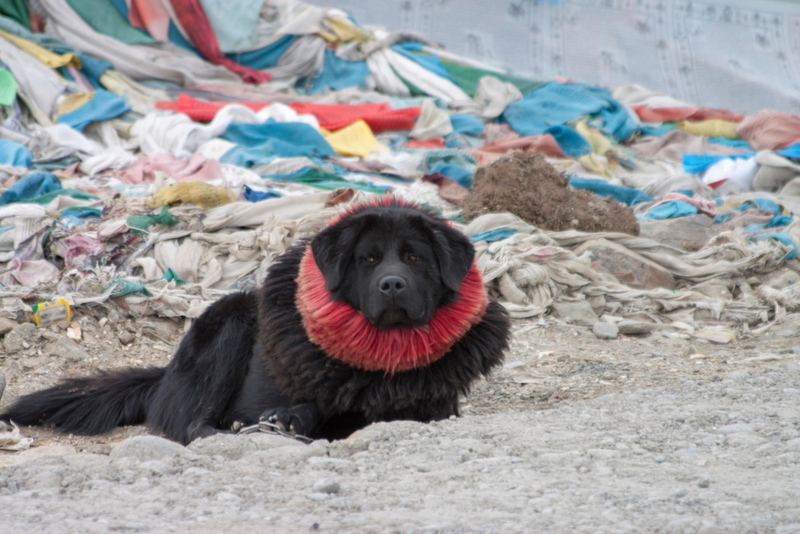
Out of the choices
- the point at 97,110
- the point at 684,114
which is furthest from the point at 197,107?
the point at 684,114

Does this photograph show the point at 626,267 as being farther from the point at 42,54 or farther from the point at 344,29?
the point at 42,54

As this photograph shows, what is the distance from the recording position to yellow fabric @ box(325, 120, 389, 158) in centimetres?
815

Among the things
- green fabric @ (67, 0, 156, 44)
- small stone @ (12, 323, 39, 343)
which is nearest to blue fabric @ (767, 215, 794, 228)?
small stone @ (12, 323, 39, 343)

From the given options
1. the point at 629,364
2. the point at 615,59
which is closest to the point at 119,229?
the point at 629,364

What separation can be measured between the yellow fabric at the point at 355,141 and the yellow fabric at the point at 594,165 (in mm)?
2326

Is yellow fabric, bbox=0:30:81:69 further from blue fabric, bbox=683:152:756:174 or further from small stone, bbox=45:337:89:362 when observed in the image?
blue fabric, bbox=683:152:756:174

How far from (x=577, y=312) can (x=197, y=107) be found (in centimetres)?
562

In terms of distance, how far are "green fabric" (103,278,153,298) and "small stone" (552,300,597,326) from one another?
2.84 m

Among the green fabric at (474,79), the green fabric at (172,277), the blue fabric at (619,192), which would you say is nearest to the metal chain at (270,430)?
the green fabric at (172,277)

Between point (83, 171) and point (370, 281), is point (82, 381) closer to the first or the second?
point (370, 281)

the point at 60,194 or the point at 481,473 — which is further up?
the point at 481,473

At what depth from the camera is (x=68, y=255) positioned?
5074 mm

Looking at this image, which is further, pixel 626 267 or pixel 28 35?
pixel 28 35

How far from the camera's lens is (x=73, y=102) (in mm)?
8344
